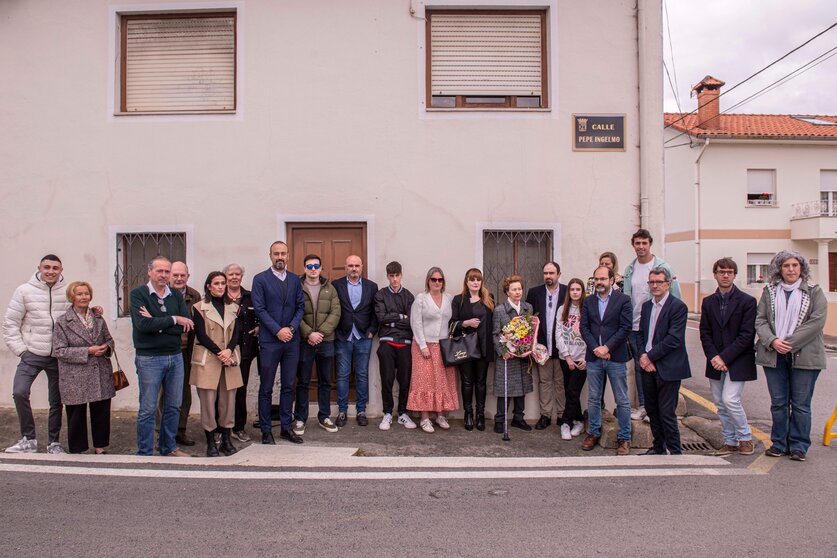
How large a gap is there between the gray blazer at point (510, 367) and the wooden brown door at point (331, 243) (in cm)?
192

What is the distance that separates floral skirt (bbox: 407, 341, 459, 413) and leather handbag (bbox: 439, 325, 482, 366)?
149 mm

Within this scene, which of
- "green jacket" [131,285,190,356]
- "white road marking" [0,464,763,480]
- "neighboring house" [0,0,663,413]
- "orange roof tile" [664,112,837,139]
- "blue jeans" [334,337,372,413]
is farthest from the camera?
"orange roof tile" [664,112,837,139]

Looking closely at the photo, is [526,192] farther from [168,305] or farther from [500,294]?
[168,305]

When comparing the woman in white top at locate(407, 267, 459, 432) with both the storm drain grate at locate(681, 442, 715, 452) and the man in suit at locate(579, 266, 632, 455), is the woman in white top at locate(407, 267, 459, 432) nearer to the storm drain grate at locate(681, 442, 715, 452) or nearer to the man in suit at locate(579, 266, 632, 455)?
the man in suit at locate(579, 266, 632, 455)

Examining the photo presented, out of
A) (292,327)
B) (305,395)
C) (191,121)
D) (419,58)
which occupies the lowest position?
(305,395)

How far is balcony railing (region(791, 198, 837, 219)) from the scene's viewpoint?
2267 centimetres

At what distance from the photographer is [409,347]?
6.73 m

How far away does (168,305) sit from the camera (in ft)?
17.8

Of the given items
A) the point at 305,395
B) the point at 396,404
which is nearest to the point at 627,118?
the point at 396,404

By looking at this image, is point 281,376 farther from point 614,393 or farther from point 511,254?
point 614,393

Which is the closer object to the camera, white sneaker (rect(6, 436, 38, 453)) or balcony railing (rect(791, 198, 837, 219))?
white sneaker (rect(6, 436, 38, 453))

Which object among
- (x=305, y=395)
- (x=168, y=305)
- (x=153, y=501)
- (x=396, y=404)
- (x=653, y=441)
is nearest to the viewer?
(x=153, y=501)

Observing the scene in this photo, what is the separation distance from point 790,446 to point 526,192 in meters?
3.95

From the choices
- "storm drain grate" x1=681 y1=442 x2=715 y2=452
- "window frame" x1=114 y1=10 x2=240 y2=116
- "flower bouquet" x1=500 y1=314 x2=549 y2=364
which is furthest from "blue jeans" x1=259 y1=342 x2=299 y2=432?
"storm drain grate" x1=681 y1=442 x2=715 y2=452
